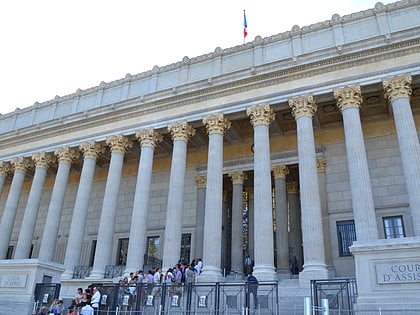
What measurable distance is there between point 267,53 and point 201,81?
4916 mm

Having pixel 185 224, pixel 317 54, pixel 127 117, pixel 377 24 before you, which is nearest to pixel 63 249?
pixel 185 224

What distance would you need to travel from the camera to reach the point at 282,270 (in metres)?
25.6

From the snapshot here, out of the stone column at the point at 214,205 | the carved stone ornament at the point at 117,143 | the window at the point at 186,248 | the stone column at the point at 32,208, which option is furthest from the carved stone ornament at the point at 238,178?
the stone column at the point at 32,208

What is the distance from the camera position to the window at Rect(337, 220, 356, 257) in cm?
2434

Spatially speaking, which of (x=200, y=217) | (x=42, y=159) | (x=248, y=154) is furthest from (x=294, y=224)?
(x=42, y=159)

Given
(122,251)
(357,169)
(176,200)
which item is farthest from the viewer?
(122,251)

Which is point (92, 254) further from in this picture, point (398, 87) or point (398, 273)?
point (398, 273)

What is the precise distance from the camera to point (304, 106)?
76.5ft

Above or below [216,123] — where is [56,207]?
below

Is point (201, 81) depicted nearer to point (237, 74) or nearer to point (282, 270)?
point (237, 74)

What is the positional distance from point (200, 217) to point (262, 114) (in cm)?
1008

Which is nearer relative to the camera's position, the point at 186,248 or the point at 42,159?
the point at 186,248

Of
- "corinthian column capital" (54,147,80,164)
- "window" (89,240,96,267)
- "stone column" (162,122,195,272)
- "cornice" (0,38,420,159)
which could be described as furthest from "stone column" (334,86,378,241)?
"window" (89,240,96,267)

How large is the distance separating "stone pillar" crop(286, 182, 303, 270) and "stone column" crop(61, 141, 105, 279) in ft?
49.7
